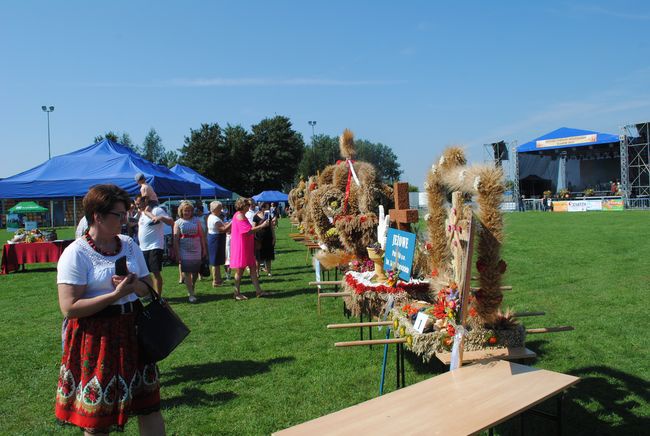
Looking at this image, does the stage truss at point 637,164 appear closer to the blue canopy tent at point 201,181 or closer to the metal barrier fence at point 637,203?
the metal barrier fence at point 637,203

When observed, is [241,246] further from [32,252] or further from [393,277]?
[32,252]

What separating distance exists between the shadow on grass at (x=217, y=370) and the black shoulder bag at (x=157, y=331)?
2.24 meters

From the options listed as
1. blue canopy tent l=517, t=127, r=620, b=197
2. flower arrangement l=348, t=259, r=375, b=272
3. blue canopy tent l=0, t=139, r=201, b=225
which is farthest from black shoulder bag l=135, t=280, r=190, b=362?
blue canopy tent l=517, t=127, r=620, b=197

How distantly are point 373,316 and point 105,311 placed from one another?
9.92ft

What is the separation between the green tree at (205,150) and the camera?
5350 centimetres

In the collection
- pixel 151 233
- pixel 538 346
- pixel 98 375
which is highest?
pixel 151 233

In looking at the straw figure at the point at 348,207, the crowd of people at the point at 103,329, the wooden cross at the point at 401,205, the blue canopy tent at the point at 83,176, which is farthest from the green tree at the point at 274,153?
the crowd of people at the point at 103,329

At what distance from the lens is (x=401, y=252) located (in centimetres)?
496

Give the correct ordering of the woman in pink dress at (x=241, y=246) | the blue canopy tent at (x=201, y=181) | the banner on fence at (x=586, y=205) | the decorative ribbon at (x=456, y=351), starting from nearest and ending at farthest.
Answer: the decorative ribbon at (x=456, y=351), the woman in pink dress at (x=241, y=246), the blue canopy tent at (x=201, y=181), the banner on fence at (x=586, y=205)

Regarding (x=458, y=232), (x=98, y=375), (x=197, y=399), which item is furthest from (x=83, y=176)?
(x=458, y=232)

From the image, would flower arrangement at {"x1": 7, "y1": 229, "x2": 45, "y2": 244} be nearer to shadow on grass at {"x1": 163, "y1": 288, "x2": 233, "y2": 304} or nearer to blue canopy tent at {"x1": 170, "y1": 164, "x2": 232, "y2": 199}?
blue canopy tent at {"x1": 170, "y1": 164, "x2": 232, "y2": 199}

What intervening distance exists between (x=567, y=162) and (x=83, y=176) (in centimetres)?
3952

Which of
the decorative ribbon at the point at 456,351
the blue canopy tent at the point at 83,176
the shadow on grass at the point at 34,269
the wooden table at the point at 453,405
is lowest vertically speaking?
the shadow on grass at the point at 34,269

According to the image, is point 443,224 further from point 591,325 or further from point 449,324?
point 591,325
